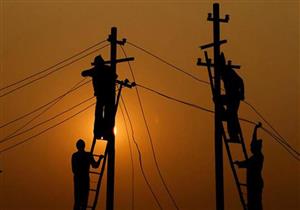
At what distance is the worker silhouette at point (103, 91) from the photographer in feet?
40.7

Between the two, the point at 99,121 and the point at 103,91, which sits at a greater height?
the point at 103,91

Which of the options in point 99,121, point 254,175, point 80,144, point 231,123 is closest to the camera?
point 80,144

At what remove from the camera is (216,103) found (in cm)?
1247

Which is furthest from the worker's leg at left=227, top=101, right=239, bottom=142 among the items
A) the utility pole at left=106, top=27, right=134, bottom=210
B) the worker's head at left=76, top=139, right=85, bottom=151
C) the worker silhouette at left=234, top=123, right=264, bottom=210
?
the worker's head at left=76, top=139, right=85, bottom=151

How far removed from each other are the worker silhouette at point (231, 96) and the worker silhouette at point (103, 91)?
294cm

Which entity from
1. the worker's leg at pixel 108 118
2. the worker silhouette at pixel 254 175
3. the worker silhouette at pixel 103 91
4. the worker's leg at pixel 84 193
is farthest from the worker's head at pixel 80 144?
the worker silhouette at pixel 254 175

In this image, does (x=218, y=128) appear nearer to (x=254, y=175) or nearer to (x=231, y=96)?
(x=231, y=96)

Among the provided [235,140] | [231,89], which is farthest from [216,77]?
[235,140]

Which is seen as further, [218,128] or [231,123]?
[231,123]

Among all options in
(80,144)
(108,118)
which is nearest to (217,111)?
(108,118)

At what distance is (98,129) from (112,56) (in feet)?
6.50

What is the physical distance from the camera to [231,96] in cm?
1270

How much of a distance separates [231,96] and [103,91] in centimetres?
341

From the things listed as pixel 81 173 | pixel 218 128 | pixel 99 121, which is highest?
pixel 99 121
